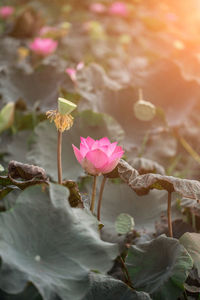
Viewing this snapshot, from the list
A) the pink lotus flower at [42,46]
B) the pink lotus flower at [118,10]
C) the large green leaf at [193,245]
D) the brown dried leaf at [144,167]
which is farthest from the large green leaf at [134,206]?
the pink lotus flower at [118,10]

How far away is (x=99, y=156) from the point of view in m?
0.74

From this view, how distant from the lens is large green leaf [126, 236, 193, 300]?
701mm

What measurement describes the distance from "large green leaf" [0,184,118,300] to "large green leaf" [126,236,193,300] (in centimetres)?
14

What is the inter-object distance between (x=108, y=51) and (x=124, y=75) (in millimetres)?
697

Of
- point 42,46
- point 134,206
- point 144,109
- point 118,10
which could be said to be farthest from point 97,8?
point 134,206

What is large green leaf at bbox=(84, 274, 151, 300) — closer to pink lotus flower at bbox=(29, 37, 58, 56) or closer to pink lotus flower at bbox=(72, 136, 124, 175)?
pink lotus flower at bbox=(72, 136, 124, 175)

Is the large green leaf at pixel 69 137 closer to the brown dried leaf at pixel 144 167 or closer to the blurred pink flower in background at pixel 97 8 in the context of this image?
the brown dried leaf at pixel 144 167

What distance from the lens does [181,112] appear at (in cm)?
159

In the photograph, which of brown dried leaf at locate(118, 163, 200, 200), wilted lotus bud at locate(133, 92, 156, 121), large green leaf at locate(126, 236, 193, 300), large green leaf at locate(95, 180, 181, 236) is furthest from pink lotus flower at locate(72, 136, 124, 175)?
wilted lotus bud at locate(133, 92, 156, 121)

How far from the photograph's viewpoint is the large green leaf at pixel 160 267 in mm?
701

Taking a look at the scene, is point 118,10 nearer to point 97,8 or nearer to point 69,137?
point 97,8

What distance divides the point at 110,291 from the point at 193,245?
19 cm

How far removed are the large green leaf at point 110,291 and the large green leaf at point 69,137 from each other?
41 centimetres

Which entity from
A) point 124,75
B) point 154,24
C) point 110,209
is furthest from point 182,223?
point 154,24
